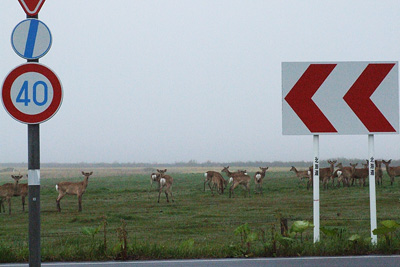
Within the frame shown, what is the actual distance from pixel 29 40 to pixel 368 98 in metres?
6.12

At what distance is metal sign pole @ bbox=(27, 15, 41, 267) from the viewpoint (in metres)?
6.09

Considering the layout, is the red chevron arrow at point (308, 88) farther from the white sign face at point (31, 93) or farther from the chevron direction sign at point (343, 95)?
the white sign face at point (31, 93)

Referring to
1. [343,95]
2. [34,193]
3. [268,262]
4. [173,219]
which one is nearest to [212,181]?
[173,219]

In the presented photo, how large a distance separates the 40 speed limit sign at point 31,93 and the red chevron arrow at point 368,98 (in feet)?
18.4

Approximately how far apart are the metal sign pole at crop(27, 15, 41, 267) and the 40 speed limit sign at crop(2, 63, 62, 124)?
164mm

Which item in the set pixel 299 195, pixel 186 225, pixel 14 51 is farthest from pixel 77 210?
pixel 14 51

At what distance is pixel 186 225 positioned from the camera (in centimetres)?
1998

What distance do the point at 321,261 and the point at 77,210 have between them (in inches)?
857

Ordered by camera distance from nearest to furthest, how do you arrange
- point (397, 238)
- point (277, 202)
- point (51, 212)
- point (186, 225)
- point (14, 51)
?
point (14, 51)
point (397, 238)
point (186, 225)
point (51, 212)
point (277, 202)

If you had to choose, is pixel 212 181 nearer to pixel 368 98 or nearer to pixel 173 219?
pixel 173 219

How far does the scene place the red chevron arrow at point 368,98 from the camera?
381 inches

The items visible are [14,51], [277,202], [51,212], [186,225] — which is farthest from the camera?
[277,202]

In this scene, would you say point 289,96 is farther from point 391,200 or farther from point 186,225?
point 391,200

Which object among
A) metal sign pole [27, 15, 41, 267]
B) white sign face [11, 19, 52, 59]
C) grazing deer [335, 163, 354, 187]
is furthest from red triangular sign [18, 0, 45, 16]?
grazing deer [335, 163, 354, 187]
